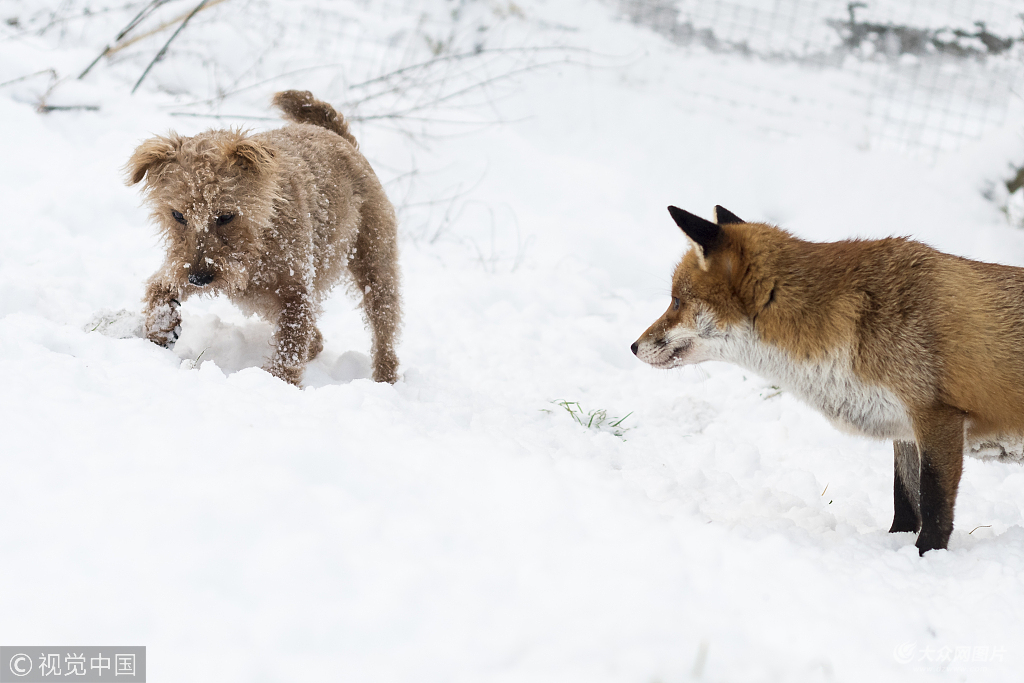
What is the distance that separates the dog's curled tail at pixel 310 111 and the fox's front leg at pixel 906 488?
4141 millimetres

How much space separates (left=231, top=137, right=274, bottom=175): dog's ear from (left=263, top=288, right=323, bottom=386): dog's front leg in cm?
73

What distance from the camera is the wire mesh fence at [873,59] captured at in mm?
9312

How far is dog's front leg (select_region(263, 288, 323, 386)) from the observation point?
162 inches

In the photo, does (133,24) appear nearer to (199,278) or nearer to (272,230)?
(272,230)

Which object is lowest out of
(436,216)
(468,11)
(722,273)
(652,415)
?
(652,415)

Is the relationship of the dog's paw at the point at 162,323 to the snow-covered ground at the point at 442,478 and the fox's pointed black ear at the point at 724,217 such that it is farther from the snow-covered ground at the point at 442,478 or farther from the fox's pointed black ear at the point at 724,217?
the fox's pointed black ear at the point at 724,217

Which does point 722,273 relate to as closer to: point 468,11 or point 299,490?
point 299,490

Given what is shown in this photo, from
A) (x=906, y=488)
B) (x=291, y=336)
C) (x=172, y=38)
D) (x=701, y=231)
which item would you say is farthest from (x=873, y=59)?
(x=291, y=336)

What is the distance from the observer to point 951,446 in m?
2.79

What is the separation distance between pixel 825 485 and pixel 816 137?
731 cm

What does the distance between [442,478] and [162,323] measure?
2509 millimetres

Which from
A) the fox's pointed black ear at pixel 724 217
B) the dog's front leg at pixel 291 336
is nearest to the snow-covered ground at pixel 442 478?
the dog's front leg at pixel 291 336

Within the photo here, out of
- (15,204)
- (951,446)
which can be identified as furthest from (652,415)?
(15,204)

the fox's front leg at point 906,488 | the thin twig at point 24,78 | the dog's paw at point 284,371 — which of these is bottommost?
the dog's paw at point 284,371
